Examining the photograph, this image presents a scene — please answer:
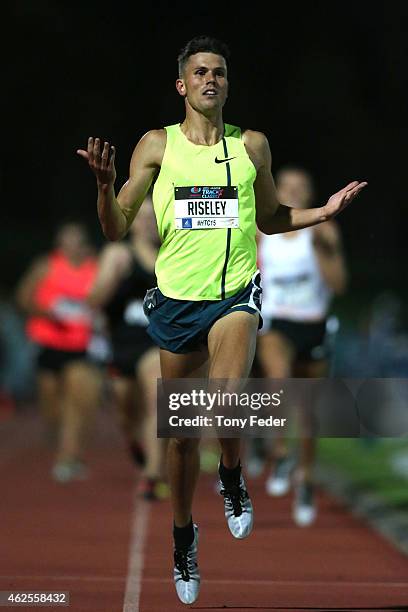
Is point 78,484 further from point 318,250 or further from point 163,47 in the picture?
point 163,47

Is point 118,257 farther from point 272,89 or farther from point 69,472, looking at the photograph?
point 272,89

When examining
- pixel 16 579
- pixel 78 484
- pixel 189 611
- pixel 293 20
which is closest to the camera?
pixel 189 611

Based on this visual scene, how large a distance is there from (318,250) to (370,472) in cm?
441

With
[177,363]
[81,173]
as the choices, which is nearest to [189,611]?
[177,363]

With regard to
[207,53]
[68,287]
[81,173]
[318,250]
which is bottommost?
[81,173]

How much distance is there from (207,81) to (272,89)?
1960 centimetres

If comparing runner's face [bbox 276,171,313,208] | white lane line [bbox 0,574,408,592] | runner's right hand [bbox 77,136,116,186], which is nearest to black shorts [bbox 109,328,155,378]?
runner's face [bbox 276,171,313,208]

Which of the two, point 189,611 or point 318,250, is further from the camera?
point 318,250

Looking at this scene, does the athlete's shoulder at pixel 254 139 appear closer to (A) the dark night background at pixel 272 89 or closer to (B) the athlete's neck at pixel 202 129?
(B) the athlete's neck at pixel 202 129

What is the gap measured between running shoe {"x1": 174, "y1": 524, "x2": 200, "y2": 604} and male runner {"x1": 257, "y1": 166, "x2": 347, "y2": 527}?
4.35m

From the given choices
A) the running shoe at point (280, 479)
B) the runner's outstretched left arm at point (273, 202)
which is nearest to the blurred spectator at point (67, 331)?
the running shoe at point (280, 479)

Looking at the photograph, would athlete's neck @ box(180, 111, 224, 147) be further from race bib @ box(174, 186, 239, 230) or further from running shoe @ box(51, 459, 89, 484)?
running shoe @ box(51, 459, 89, 484)

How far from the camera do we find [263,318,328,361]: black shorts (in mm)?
12492

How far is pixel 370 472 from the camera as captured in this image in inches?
638
